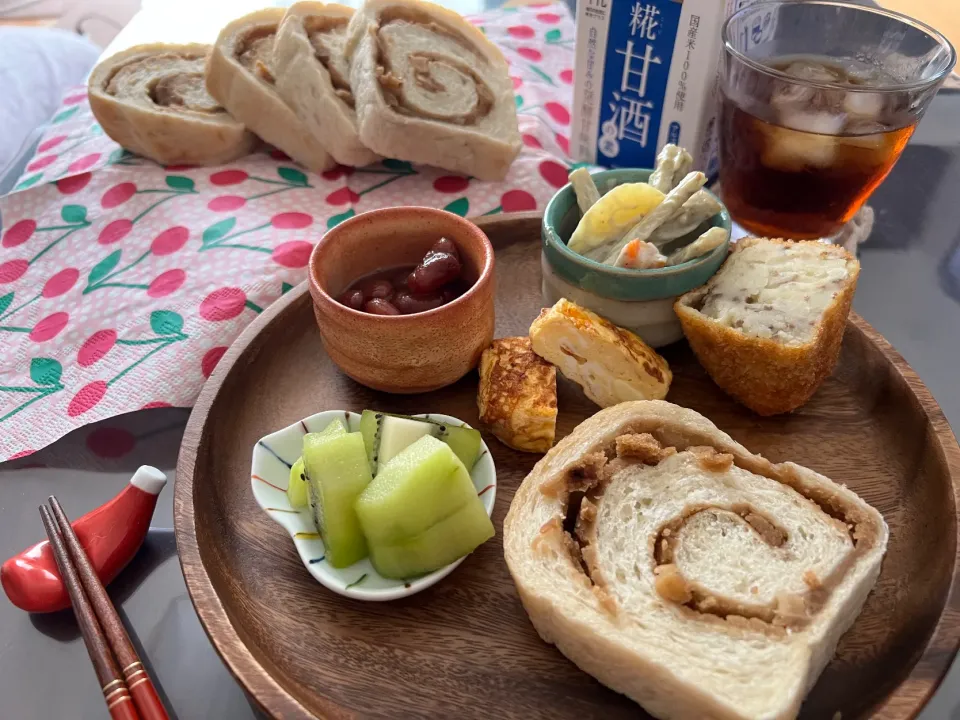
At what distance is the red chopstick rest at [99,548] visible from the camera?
134cm

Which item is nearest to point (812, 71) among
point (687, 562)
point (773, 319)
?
point (773, 319)

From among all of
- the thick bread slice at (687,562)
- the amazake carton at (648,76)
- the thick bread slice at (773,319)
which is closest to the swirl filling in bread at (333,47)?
the amazake carton at (648,76)

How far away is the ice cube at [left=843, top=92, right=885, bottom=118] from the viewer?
1.66 metres

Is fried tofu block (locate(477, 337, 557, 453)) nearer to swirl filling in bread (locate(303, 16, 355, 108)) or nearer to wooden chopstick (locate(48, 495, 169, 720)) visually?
wooden chopstick (locate(48, 495, 169, 720))

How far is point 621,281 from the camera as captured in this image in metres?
1.54

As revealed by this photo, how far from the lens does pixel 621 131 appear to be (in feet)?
7.70

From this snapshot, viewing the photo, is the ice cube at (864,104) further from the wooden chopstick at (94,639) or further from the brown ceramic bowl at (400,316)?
the wooden chopstick at (94,639)

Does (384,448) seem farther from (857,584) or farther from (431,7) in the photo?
(431,7)

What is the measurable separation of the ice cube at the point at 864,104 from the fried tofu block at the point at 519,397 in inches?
37.3

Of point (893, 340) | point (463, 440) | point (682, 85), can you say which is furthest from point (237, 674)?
point (682, 85)

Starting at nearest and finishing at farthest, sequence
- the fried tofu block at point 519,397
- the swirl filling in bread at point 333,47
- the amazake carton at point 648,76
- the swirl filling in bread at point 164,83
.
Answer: the fried tofu block at point 519,397 < the amazake carton at point 648,76 < the swirl filling in bread at point 333,47 < the swirl filling in bread at point 164,83

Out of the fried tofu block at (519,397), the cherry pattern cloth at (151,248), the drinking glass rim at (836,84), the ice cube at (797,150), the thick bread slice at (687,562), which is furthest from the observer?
the cherry pattern cloth at (151,248)

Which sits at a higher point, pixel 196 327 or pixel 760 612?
pixel 760 612

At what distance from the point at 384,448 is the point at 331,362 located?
0.49 m
